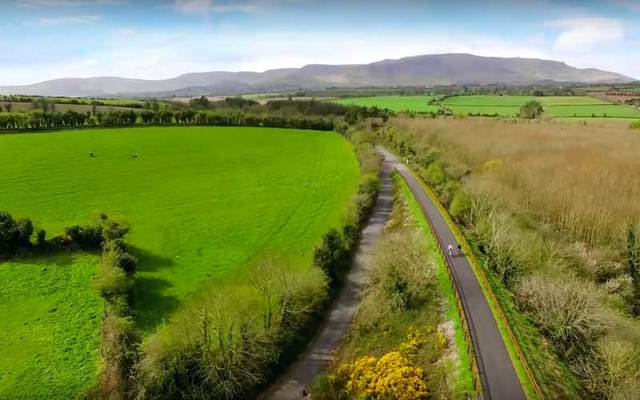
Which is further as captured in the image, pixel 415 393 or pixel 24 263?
pixel 24 263

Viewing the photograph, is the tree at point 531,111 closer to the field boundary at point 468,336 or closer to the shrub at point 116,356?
the field boundary at point 468,336

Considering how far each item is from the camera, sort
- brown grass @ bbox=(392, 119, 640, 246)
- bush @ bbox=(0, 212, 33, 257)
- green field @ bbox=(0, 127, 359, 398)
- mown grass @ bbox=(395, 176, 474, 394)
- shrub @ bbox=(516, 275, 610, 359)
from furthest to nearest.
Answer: bush @ bbox=(0, 212, 33, 257) → brown grass @ bbox=(392, 119, 640, 246) → green field @ bbox=(0, 127, 359, 398) → shrub @ bbox=(516, 275, 610, 359) → mown grass @ bbox=(395, 176, 474, 394)

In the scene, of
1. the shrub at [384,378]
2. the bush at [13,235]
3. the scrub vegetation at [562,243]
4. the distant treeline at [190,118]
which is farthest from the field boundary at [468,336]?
the distant treeline at [190,118]

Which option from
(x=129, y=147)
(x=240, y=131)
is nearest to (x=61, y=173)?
(x=129, y=147)

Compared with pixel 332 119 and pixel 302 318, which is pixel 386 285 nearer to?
pixel 302 318

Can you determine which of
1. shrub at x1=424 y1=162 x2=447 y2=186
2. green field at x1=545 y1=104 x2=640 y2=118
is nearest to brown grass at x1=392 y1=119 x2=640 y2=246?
shrub at x1=424 y1=162 x2=447 y2=186

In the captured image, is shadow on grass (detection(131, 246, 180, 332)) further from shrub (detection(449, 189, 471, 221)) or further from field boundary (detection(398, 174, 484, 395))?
shrub (detection(449, 189, 471, 221))
